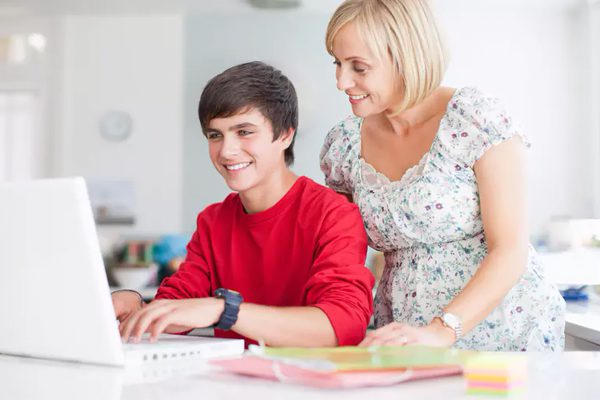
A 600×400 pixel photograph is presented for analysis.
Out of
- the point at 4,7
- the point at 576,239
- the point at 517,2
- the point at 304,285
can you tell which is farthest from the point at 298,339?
the point at 4,7

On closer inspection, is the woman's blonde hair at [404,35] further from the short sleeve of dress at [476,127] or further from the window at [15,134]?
the window at [15,134]

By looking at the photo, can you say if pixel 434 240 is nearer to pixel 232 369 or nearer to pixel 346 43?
pixel 346 43

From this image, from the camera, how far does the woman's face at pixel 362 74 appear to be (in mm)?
1449

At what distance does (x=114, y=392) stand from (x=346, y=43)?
0.88 m

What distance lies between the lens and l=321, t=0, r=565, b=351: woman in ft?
4.70

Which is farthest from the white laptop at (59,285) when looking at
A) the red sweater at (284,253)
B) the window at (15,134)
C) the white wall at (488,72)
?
the window at (15,134)

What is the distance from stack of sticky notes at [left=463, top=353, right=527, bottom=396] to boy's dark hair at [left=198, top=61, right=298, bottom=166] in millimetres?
809

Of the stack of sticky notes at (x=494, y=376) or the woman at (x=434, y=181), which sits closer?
the stack of sticky notes at (x=494, y=376)

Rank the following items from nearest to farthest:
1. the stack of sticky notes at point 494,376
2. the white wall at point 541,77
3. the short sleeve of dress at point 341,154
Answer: the stack of sticky notes at point 494,376, the short sleeve of dress at point 341,154, the white wall at point 541,77

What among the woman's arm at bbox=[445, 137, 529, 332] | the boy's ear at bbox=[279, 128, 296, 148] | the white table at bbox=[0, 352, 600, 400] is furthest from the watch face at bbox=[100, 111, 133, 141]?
the white table at bbox=[0, 352, 600, 400]

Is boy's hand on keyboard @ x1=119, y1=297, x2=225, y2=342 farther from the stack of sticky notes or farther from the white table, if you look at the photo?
the stack of sticky notes

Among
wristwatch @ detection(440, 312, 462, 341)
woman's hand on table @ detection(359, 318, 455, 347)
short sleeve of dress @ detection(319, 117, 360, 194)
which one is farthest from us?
short sleeve of dress @ detection(319, 117, 360, 194)

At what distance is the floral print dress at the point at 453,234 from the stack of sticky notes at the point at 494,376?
70 cm

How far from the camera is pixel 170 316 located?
1.05 meters
